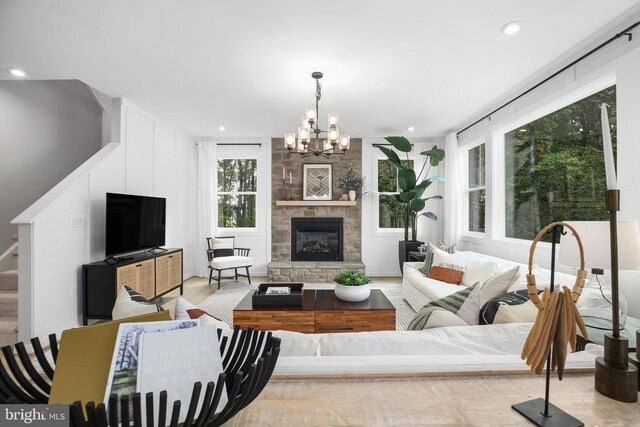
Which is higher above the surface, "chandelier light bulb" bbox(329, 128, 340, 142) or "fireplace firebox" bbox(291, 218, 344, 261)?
"chandelier light bulb" bbox(329, 128, 340, 142)

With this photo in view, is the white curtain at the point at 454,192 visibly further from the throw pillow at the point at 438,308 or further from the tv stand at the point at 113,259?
the tv stand at the point at 113,259

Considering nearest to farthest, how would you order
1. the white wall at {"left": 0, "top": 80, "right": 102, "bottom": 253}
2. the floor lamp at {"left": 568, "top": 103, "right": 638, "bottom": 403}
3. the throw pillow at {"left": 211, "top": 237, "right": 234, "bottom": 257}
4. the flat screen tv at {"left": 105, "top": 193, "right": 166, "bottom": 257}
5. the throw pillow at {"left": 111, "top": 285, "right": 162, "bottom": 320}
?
the floor lamp at {"left": 568, "top": 103, "right": 638, "bottom": 403}, the throw pillow at {"left": 111, "top": 285, "right": 162, "bottom": 320}, the flat screen tv at {"left": 105, "top": 193, "right": 166, "bottom": 257}, the white wall at {"left": 0, "top": 80, "right": 102, "bottom": 253}, the throw pillow at {"left": 211, "top": 237, "right": 234, "bottom": 257}

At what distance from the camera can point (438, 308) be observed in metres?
1.63

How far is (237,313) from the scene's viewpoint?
258 cm

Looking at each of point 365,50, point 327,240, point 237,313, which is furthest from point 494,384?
point 327,240

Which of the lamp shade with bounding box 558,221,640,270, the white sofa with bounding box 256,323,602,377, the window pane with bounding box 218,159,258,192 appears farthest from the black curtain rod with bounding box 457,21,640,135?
the window pane with bounding box 218,159,258,192

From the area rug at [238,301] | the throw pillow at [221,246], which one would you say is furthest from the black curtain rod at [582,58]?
the throw pillow at [221,246]

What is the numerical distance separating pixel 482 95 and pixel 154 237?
4.67 meters

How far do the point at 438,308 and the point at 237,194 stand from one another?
4.91 metres

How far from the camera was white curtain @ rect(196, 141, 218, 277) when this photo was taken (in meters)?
5.68

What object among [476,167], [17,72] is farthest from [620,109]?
[17,72]

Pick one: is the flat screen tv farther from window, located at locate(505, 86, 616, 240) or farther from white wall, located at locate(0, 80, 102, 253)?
window, located at locate(505, 86, 616, 240)

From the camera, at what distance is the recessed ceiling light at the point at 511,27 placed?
2305 mm

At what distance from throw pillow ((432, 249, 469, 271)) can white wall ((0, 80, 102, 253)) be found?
5138mm
